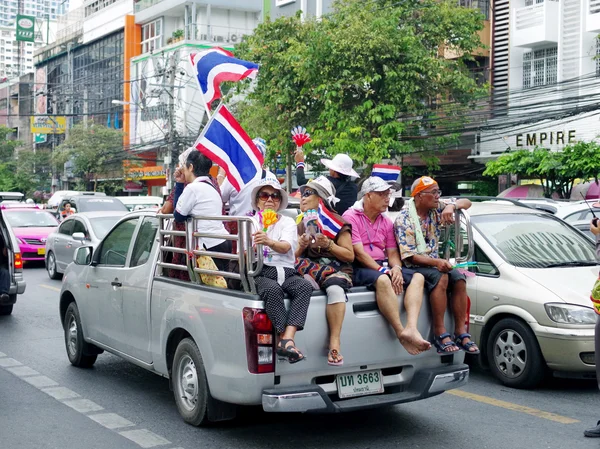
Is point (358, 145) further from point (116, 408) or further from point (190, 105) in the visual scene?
point (190, 105)

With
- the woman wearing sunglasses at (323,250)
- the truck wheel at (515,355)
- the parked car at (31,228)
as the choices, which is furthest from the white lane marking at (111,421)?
the parked car at (31,228)

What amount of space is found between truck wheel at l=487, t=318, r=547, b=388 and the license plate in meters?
2.15

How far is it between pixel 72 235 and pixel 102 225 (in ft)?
2.18

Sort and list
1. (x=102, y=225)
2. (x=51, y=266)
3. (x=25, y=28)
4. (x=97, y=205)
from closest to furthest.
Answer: (x=102, y=225)
(x=51, y=266)
(x=97, y=205)
(x=25, y=28)

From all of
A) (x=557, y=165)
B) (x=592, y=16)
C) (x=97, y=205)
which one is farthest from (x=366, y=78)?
(x=97, y=205)

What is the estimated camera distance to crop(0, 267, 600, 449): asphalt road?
586 cm

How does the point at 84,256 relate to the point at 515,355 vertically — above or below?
above

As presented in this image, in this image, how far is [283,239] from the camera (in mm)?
5828

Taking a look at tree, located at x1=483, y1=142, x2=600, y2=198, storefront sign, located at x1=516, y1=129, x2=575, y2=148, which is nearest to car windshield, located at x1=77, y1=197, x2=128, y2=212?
tree, located at x1=483, y1=142, x2=600, y2=198

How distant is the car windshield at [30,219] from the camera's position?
21.2 m

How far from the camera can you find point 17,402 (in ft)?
23.0

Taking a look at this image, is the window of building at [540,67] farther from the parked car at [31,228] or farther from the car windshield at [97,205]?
the parked car at [31,228]

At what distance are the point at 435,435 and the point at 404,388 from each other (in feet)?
1.38

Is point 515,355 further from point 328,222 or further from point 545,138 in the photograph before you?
point 545,138
